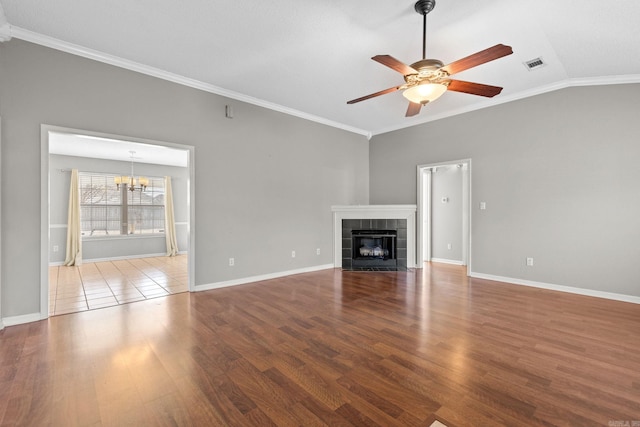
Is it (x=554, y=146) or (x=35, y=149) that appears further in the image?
(x=554, y=146)

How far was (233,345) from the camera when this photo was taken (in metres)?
2.47

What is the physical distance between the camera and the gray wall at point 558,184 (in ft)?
12.4

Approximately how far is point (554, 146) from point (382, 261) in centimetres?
342

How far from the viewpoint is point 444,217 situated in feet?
22.3

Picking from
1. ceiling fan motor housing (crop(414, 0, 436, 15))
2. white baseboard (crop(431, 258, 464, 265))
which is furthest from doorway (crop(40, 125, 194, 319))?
white baseboard (crop(431, 258, 464, 265))

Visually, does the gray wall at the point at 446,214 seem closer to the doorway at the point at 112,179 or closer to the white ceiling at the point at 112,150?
the doorway at the point at 112,179

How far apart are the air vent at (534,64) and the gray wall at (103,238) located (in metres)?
8.55

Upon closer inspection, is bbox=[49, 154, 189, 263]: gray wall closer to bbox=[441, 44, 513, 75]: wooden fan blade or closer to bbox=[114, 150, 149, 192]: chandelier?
bbox=[114, 150, 149, 192]: chandelier

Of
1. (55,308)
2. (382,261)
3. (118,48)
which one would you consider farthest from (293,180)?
(55,308)

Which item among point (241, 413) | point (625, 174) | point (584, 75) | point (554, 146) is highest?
point (584, 75)

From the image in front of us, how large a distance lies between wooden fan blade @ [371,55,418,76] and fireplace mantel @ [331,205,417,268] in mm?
3465

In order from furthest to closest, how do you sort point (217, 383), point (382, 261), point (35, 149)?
1. point (382, 261)
2. point (35, 149)
3. point (217, 383)

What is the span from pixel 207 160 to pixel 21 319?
8.96ft

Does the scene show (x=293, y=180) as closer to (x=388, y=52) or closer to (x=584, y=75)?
(x=388, y=52)
